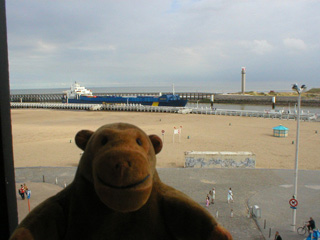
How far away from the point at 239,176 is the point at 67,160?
30.6 feet

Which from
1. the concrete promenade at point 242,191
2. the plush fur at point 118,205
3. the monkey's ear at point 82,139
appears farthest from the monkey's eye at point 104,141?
the concrete promenade at point 242,191

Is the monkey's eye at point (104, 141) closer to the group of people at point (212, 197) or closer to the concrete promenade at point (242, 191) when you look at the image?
the concrete promenade at point (242, 191)

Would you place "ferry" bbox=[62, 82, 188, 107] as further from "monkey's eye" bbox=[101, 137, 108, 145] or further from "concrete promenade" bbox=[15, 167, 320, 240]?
"monkey's eye" bbox=[101, 137, 108, 145]

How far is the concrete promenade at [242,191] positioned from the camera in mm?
8148

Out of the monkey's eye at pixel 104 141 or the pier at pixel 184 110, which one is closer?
the monkey's eye at pixel 104 141

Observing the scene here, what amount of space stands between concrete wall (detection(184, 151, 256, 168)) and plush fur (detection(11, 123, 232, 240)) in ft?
37.8

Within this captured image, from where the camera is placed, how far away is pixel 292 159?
1571 cm

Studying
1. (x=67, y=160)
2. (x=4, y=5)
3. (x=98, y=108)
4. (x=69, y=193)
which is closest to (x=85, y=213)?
(x=69, y=193)

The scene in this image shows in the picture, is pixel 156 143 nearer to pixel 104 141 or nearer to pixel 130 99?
pixel 104 141

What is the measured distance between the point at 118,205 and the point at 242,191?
32.0 ft

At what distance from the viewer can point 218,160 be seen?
552 inches

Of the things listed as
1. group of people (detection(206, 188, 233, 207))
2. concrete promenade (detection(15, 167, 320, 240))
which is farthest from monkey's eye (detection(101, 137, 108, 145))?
group of people (detection(206, 188, 233, 207))

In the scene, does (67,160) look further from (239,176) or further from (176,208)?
(176,208)

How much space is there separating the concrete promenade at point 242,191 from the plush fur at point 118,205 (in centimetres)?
579
